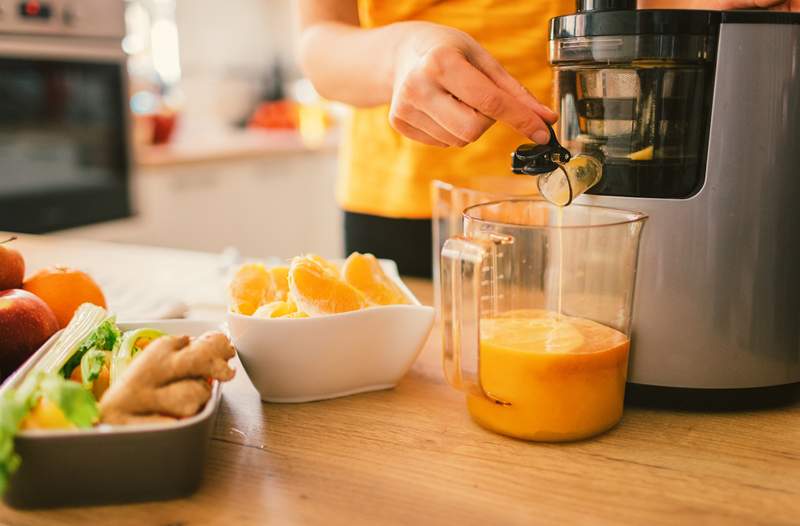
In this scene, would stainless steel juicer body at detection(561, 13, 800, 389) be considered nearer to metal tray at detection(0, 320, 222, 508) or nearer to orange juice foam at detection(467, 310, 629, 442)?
orange juice foam at detection(467, 310, 629, 442)

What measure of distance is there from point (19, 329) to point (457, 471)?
39cm

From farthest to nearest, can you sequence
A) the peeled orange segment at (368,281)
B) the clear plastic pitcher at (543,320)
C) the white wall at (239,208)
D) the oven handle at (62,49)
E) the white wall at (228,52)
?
the white wall at (228,52) → the white wall at (239,208) → the oven handle at (62,49) → the peeled orange segment at (368,281) → the clear plastic pitcher at (543,320)

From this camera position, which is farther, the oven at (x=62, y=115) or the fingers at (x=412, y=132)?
the oven at (x=62, y=115)

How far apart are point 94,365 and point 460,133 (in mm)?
357

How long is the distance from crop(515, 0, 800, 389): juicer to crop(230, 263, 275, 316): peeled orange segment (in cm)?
30

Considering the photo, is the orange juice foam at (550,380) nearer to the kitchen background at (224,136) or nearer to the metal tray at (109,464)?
the metal tray at (109,464)

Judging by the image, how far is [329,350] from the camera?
69cm

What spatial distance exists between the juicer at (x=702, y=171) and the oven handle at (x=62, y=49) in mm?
1808

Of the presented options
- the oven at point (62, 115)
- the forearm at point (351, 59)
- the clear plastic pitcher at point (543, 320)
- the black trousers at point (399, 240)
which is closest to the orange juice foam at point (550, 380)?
the clear plastic pitcher at point (543, 320)

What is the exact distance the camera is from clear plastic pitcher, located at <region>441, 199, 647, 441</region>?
61cm

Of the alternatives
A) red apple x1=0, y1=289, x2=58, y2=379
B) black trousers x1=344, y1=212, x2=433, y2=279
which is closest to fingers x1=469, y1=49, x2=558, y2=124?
red apple x1=0, y1=289, x2=58, y2=379

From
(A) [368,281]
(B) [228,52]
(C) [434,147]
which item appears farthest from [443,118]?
(B) [228,52]

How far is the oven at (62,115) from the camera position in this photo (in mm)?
2088

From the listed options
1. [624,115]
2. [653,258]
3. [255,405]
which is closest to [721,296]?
[653,258]
